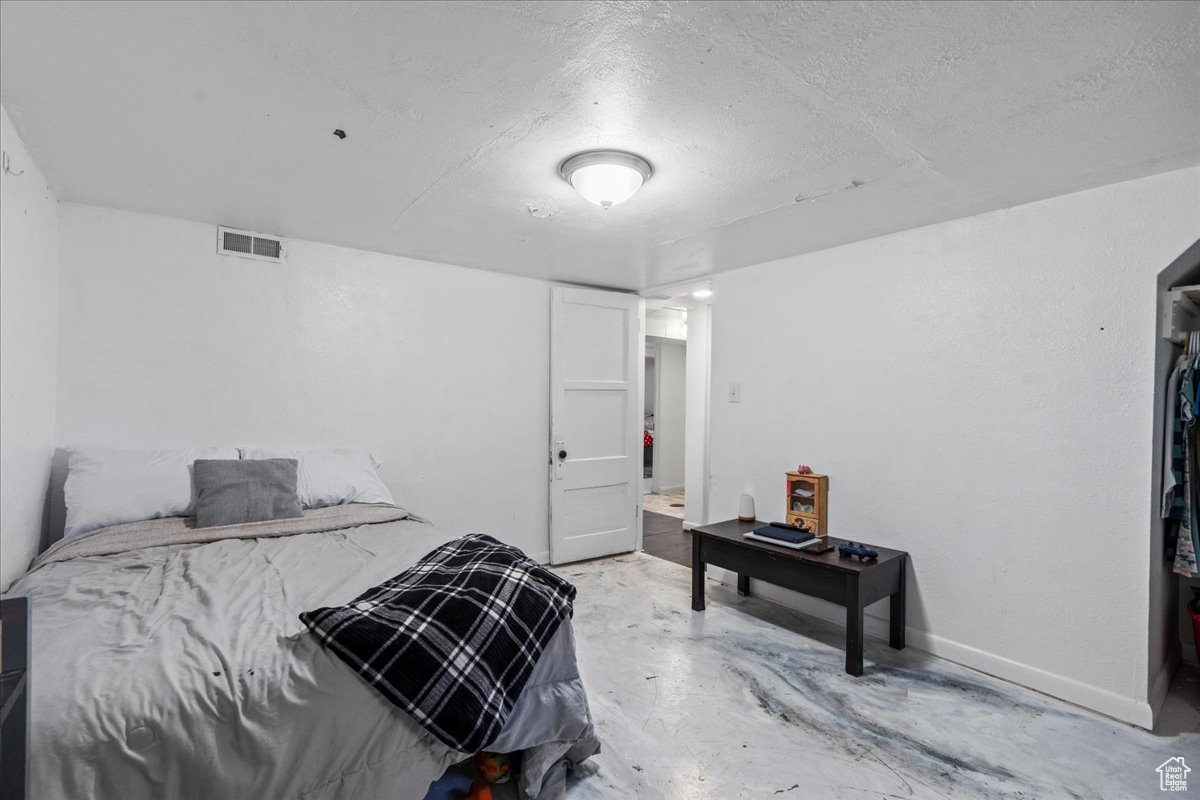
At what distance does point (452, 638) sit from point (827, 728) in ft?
4.98

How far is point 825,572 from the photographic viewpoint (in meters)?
2.67

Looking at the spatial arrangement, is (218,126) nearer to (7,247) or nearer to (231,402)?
(7,247)

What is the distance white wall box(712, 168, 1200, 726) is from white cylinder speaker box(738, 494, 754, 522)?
0.34 meters

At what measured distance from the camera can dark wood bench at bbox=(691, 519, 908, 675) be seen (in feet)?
8.30

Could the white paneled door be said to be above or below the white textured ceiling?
below

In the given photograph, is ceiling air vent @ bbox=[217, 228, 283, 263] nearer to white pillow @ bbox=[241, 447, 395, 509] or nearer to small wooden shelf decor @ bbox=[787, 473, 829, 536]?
white pillow @ bbox=[241, 447, 395, 509]

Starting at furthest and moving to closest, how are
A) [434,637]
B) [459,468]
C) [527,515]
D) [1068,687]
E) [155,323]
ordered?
[527,515], [459,468], [155,323], [1068,687], [434,637]

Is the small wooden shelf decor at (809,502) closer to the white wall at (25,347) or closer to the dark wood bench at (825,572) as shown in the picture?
the dark wood bench at (825,572)

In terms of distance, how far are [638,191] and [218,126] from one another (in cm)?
153

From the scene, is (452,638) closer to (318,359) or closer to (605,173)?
(605,173)

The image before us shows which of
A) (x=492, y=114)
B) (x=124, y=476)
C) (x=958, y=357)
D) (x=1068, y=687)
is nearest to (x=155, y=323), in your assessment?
(x=124, y=476)

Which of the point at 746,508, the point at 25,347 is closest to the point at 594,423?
the point at 746,508

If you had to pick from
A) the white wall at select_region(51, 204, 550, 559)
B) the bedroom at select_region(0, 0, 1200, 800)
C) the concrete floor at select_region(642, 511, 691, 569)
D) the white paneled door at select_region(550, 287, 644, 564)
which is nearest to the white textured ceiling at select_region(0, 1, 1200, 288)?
the bedroom at select_region(0, 0, 1200, 800)

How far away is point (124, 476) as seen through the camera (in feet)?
8.04
